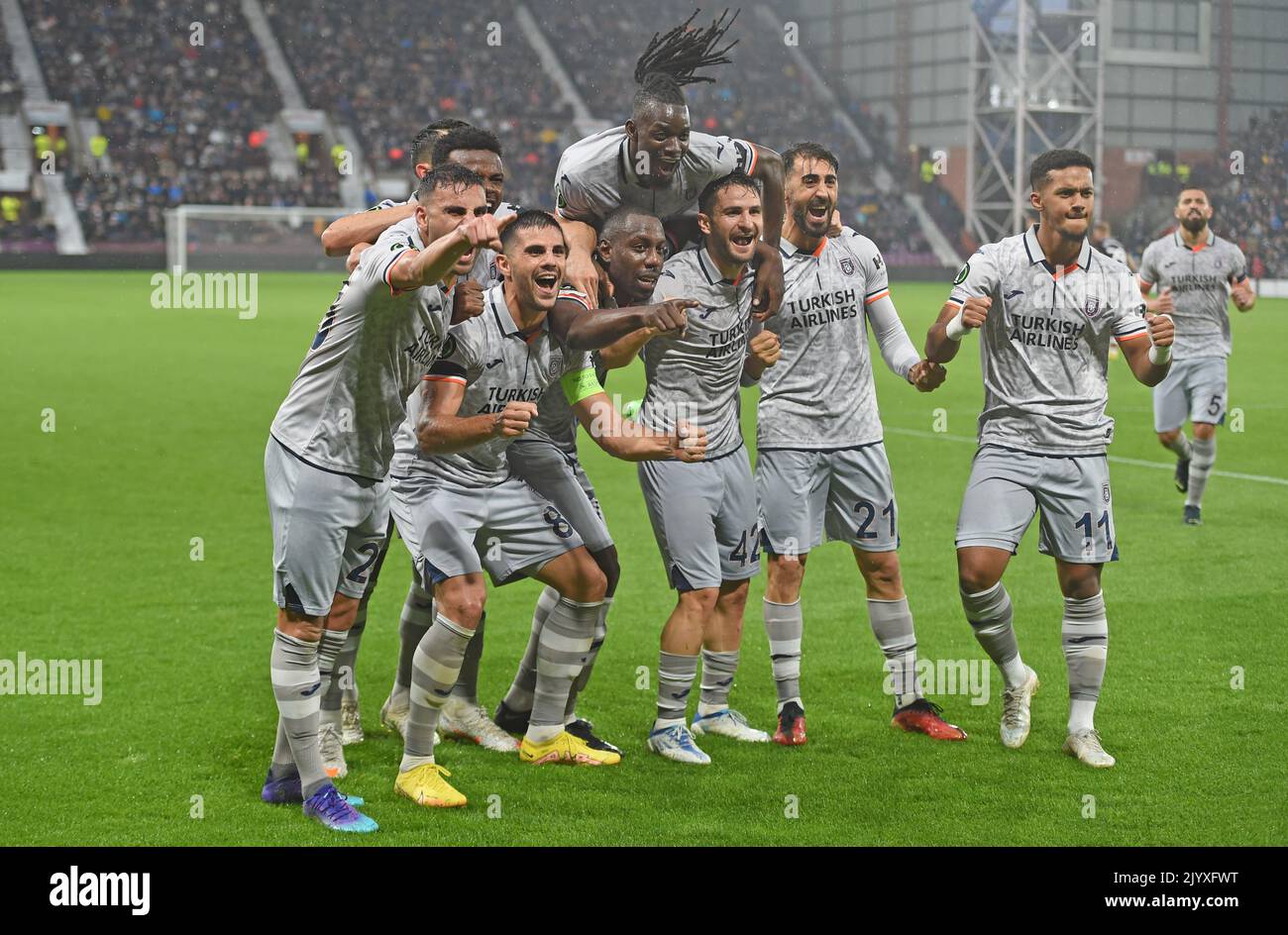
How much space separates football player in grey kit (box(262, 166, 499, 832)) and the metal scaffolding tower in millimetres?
41124

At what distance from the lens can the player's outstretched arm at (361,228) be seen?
5.52 metres

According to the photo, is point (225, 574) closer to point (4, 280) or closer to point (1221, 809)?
point (1221, 809)

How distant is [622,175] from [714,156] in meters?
0.41

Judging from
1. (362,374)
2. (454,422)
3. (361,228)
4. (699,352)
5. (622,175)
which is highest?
(622,175)

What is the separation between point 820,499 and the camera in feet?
20.5

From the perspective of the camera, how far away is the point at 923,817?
5.03 metres

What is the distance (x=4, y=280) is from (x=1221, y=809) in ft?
109

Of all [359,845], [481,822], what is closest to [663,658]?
[481,822]

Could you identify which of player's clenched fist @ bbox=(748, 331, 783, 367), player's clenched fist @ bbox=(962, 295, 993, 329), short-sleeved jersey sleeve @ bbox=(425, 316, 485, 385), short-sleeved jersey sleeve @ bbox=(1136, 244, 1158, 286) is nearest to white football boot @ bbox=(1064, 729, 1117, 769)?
player's clenched fist @ bbox=(962, 295, 993, 329)

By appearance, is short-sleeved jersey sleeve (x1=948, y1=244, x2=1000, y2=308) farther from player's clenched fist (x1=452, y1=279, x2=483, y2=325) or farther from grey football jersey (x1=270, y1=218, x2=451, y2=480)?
grey football jersey (x1=270, y1=218, x2=451, y2=480)

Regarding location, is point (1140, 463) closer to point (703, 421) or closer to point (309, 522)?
point (703, 421)

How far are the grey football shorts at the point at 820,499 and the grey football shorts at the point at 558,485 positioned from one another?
2.74ft

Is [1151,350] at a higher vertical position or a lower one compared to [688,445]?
higher

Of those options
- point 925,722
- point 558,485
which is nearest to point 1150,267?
point 925,722
